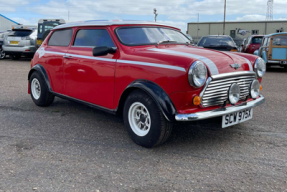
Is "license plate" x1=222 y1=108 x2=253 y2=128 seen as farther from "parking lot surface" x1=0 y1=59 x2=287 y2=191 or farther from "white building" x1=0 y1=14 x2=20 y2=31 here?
"white building" x1=0 y1=14 x2=20 y2=31

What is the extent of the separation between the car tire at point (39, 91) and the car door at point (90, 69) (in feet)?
2.61

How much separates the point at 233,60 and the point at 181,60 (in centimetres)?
81

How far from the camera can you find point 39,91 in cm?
588

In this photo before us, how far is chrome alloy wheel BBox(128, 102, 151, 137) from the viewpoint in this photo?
374 cm

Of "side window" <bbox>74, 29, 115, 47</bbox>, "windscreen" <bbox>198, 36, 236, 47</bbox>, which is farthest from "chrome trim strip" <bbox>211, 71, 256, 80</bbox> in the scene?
"windscreen" <bbox>198, 36, 236, 47</bbox>

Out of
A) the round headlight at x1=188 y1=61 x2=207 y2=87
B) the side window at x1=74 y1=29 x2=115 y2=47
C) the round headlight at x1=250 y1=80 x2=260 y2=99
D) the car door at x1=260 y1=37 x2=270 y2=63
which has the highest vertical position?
the car door at x1=260 y1=37 x2=270 y2=63

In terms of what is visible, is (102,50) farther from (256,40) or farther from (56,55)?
(256,40)

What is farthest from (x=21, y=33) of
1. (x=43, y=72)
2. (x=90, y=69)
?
(x=90, y=69)

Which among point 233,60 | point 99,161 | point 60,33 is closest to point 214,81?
point 233,60

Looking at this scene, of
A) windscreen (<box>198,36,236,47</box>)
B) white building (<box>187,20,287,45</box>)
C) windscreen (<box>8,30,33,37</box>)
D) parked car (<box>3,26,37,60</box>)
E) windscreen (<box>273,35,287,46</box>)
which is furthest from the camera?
white building (<box>187,20,287,45</box>)

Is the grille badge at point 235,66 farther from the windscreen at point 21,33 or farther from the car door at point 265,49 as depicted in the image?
the windscreen at point 21,33

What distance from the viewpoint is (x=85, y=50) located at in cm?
458

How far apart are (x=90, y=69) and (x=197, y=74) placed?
1.67 meters

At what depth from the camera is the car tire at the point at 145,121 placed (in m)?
3.50
